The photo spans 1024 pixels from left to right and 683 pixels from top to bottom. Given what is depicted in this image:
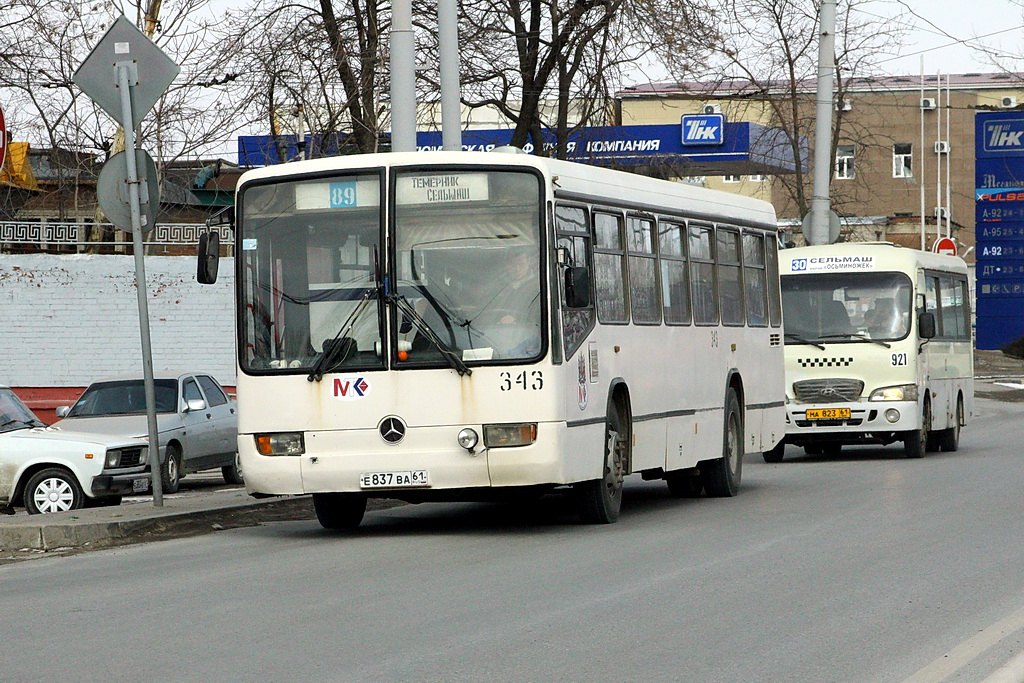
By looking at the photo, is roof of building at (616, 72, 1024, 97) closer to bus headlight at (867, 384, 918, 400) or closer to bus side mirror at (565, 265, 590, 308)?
bus headlight at (867, 384, 918, 400)

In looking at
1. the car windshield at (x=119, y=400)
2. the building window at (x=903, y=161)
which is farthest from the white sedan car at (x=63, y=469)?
the building window at (x=903, y=161)

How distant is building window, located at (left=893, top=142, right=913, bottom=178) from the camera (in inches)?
3573

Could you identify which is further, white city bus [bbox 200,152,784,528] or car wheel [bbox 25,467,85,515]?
car wheel [bbox 25,467,85,515]

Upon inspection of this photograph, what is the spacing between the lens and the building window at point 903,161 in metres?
90.8

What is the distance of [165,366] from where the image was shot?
106 ft

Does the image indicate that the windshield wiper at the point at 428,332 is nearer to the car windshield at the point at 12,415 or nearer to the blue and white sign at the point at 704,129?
the car windshield at the point at 12,415

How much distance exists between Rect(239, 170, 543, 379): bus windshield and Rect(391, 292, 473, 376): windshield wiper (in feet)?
0.03

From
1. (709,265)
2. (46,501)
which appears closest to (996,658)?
(709,265)

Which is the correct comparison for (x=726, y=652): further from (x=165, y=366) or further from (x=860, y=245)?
(x=165, y=366)

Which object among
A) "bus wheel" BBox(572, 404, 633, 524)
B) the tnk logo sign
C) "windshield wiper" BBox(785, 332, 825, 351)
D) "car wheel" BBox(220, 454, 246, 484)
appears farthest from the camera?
the tnk logo sign

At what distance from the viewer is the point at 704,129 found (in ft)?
178

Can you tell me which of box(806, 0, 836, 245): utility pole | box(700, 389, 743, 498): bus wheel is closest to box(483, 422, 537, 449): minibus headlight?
box(700, 389, 743, 498): bus wheel

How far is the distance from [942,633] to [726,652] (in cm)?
114

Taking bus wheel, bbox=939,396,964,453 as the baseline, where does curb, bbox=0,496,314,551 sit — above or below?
above
